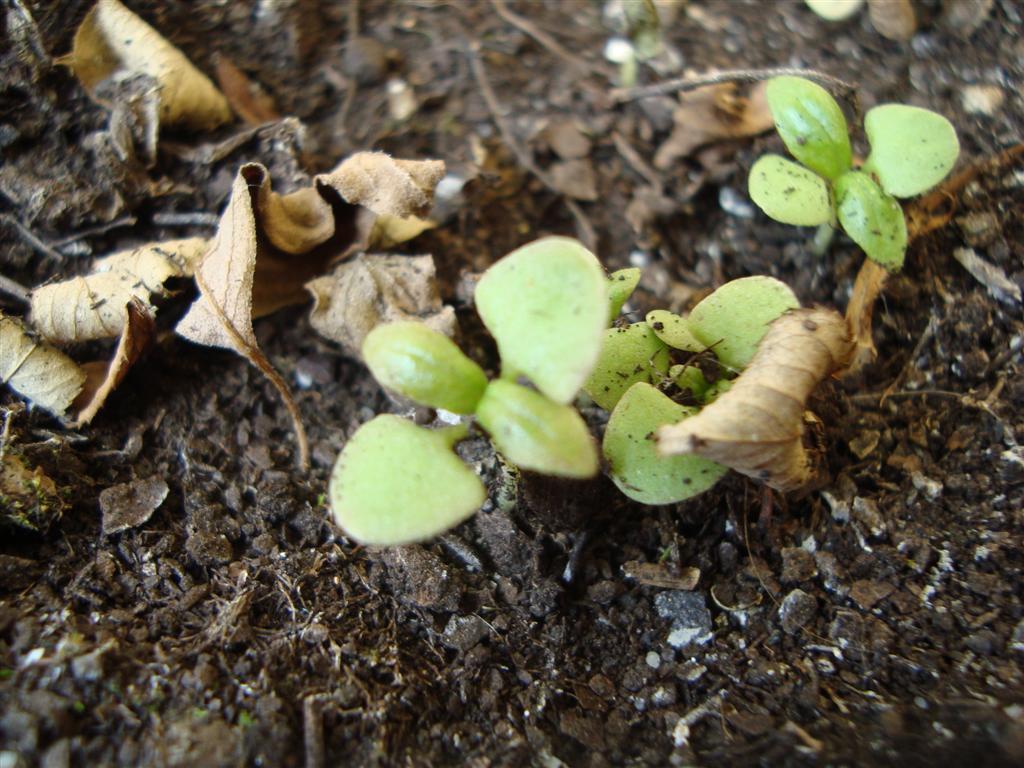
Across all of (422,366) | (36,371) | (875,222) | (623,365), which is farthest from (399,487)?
(875,222)

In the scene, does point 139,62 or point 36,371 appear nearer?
point 36,371

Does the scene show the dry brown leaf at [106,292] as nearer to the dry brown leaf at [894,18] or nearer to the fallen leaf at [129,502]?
the fallen leaf at [129,502]

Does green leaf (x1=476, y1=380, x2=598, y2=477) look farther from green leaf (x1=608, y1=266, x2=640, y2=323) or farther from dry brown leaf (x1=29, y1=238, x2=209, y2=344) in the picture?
dry brown leaf (x1=29, y1=238, x2=209, y2=344)

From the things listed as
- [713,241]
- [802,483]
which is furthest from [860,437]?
[713,241]

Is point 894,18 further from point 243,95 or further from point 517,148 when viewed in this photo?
point 243,95

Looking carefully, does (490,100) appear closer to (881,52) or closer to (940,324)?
(881,52)

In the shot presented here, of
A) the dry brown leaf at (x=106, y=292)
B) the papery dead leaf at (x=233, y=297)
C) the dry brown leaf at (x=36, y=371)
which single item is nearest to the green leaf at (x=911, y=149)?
the papery dead leaf at (x=233, y=297)
